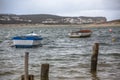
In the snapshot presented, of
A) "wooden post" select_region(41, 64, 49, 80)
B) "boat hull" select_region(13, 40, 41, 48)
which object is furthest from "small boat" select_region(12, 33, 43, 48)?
"wooden post" select_region(41, 64, 49, 80)

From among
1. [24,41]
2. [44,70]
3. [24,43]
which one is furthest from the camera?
[24,43]

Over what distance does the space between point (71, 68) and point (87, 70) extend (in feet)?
6.36

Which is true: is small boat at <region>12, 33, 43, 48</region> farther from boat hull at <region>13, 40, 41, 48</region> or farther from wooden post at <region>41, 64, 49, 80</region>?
wooden post at <region>41, 64, 49, 80</region>

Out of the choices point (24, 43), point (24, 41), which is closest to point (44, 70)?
point (24, 41)

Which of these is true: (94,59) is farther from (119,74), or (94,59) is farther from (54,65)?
(54,65)

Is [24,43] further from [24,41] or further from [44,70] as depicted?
[44,70]

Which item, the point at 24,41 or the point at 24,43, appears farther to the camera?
the point at 24,43

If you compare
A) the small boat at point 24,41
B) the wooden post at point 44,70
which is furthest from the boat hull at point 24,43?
the wooden post at point 44,70

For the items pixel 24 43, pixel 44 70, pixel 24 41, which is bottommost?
pixel 24 43

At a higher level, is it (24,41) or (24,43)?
(24,41)

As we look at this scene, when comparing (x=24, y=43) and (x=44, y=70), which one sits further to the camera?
(x=24, y=43)

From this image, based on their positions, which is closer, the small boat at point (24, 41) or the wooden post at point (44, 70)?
the wooden post at point (44, 70)

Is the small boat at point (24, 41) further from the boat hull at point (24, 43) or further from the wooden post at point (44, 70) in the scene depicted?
the wooden post at point (44, 70)

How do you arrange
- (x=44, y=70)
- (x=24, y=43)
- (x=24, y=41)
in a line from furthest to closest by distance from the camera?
(x=24, y=43), (x=24, y=41), (x=44, y=70)
